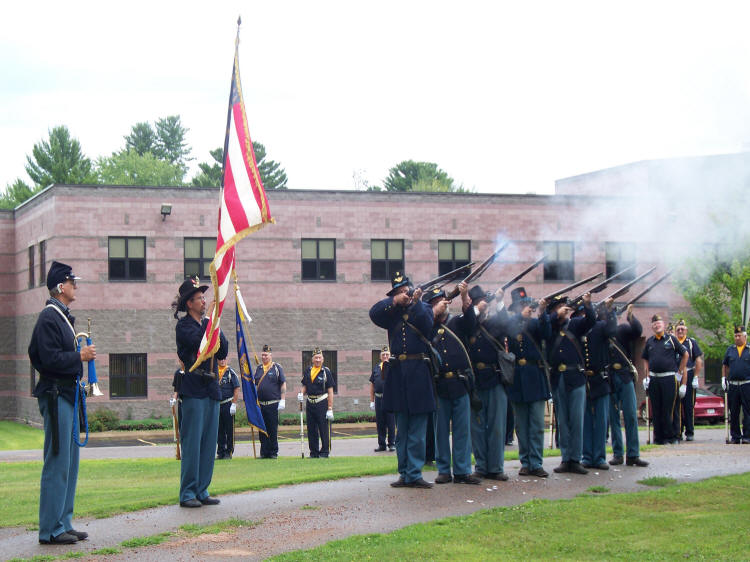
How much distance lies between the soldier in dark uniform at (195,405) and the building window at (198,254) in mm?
23610

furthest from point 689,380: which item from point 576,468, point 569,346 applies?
point 576,468

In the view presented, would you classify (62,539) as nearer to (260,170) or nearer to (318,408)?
(318,408)

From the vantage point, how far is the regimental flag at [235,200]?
10.4 meters

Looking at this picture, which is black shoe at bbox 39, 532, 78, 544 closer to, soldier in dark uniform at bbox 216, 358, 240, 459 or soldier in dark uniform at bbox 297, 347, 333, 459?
soldier in dark uniform at bbox 216, 358, 240, 459

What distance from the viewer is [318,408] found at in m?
19.0

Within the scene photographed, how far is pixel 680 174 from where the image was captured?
1266 centimetres

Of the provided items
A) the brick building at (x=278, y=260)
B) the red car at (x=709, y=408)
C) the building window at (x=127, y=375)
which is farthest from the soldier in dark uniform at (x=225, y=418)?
the building window at (x=127, y=375)

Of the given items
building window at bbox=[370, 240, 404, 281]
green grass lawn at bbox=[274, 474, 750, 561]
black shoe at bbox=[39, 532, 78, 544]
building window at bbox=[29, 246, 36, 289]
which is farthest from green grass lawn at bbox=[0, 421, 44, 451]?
green grass lawn at bbox=[274, 474, 750, 561]

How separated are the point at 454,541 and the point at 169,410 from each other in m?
26.3

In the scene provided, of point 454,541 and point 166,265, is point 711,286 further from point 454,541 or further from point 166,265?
point 454,541

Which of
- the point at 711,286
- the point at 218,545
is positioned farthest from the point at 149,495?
the point at 711,286

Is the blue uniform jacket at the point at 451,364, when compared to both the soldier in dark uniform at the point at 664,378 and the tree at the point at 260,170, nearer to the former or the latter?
the soldier in dark uniform at the point at 664,378

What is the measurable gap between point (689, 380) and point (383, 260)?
56.8 feet

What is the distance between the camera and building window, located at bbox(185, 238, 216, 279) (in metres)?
33.5
